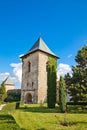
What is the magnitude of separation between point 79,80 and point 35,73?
1945cm

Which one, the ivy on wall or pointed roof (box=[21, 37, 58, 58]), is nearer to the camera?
the ivy on wall

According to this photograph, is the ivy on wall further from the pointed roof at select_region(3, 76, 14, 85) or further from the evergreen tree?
the pointed roof at select_region(3, 76, 14, 85)

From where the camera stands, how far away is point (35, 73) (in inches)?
1539

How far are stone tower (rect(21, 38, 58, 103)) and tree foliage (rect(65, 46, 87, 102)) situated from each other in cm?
1728

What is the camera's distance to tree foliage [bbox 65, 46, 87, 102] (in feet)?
64.0

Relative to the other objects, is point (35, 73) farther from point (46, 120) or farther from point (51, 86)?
point (46, 120)

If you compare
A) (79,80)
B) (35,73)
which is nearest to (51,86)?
(79,80)

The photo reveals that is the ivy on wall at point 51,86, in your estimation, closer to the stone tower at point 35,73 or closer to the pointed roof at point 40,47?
the stone tower at point 35,73

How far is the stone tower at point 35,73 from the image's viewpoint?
125 ft

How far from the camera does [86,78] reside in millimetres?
20078

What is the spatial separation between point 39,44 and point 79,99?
77.8 feet

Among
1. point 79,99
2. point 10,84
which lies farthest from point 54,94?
point 10,84

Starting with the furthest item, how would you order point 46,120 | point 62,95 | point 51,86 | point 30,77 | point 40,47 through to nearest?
point 40,47
point 30,77
point 51,86
point 62,95
point 46,120

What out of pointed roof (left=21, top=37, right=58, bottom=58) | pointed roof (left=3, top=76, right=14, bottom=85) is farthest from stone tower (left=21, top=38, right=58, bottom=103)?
pointed roof (left=3, top=76, right=14, bottom=85)
